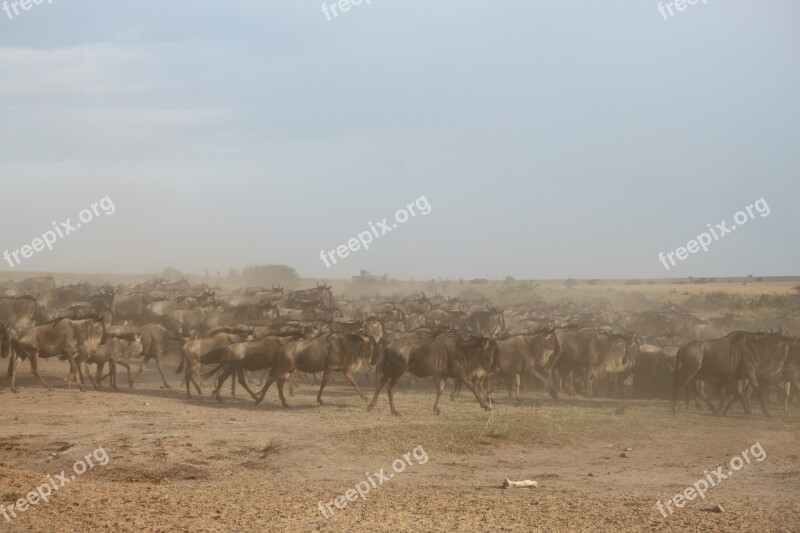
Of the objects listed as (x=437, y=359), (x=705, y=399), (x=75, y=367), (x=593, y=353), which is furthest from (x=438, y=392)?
(x=75, y=367)

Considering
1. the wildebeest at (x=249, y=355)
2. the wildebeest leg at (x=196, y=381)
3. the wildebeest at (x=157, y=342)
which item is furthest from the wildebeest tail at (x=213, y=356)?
the wildebeest at (x=157, y=342)

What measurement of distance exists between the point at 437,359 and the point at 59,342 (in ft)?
28.2

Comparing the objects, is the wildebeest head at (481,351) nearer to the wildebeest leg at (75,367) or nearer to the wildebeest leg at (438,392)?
the wildebeest leg at (438,392)

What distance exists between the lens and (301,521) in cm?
871

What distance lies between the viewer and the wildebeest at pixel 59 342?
1848 cm

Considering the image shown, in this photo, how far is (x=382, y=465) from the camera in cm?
1166

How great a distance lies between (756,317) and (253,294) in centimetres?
2577

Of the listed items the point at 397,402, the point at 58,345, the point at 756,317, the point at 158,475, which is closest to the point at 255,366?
the point at 397,402

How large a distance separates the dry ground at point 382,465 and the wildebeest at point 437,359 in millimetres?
718

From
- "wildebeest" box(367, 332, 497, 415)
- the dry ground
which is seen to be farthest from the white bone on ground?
"wildebeest" box(367, 332, 497, 415)

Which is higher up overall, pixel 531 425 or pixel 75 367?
pixel 75 367

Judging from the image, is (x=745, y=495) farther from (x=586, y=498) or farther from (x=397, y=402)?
(x=397, y=402)

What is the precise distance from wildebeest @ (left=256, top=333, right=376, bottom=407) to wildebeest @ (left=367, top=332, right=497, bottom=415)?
3.58ft

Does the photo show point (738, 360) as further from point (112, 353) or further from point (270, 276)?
point (270, 276)
